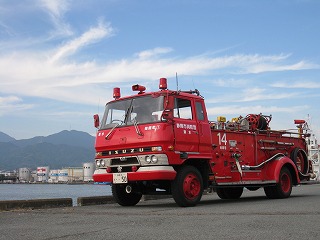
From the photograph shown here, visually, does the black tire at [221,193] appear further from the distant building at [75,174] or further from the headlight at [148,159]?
the distant building at [75,174]

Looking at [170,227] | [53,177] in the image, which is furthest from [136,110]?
[53,177]

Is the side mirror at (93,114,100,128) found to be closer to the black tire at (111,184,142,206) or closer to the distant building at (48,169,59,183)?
the black tire at (111,184,142,206)

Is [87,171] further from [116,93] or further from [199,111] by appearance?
[199,111]

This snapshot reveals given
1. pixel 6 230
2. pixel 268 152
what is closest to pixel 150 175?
pixel 6 230

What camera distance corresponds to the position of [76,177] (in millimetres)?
177375

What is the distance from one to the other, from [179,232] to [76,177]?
17601 centimetres

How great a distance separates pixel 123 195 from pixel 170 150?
7.73 feet

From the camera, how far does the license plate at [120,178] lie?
1048 cm

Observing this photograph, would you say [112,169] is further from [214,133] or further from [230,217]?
[230,217]

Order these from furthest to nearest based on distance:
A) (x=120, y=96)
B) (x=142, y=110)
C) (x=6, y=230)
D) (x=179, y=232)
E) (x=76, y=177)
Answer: (x=76, y=177) → (x=120, y=96) → (x=142, y=110) → (x=6, y=230) → (x=179, y=232)

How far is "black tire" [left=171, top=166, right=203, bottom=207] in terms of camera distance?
408 inches

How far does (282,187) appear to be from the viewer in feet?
45.9

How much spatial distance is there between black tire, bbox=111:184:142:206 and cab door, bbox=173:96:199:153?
77.5 inches

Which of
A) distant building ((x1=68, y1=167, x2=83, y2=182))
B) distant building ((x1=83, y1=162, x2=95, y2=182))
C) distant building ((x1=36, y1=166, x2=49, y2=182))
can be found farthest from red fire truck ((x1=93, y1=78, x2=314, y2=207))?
distant building ((x1=36, y1=166, x2=49, y2=182))
